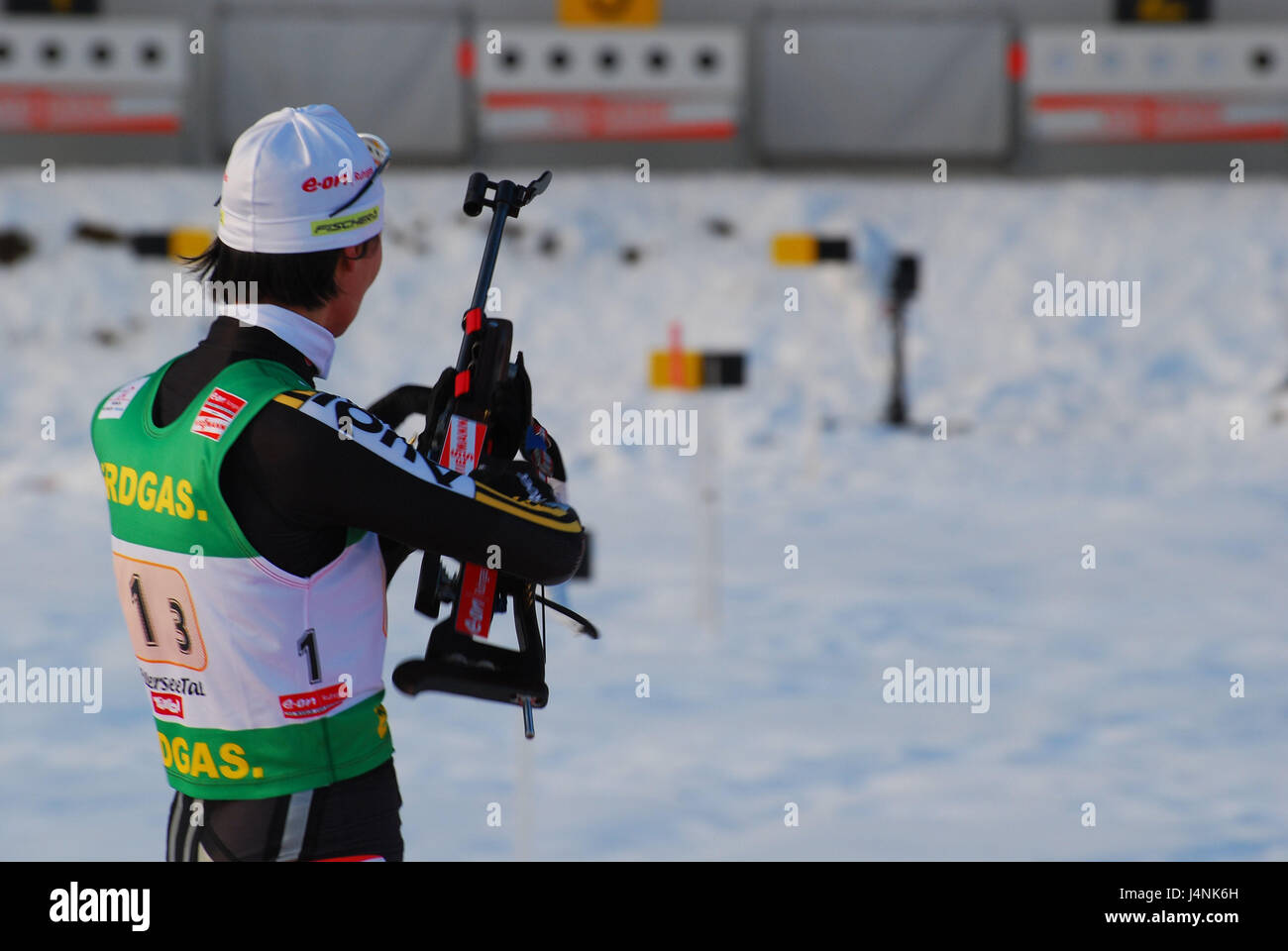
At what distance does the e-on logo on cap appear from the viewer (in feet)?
6.31

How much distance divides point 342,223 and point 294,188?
7cm

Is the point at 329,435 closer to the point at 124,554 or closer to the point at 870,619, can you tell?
the point at 124,554

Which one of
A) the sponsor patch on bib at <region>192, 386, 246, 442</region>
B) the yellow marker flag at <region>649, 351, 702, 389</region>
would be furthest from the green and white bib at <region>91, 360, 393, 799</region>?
the yellow marker flag at <region>649, 351, 702, 389</region>

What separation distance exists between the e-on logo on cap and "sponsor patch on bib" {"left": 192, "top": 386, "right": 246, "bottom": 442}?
0.84ft

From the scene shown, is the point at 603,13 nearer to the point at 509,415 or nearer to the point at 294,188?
the point at 509,415

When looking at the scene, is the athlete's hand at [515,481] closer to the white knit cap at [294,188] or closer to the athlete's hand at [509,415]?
the athlete's hand at [509,415]

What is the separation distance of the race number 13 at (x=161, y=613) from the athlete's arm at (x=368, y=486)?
21 cm

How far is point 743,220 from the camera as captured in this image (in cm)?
1162

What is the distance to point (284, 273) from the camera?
1.93 m

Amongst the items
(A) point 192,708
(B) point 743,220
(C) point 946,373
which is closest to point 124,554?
(A) point 192,708

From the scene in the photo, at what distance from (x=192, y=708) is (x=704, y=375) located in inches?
164

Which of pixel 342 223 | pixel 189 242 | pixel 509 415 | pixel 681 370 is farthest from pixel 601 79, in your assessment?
Result: pixel 342 223

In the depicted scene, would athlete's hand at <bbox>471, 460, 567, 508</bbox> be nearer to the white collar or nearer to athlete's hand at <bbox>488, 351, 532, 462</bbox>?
athlete's hand at <bbox>488, 351, 532, 462</bbox>

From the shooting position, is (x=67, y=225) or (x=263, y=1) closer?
(x=67, y=225)
